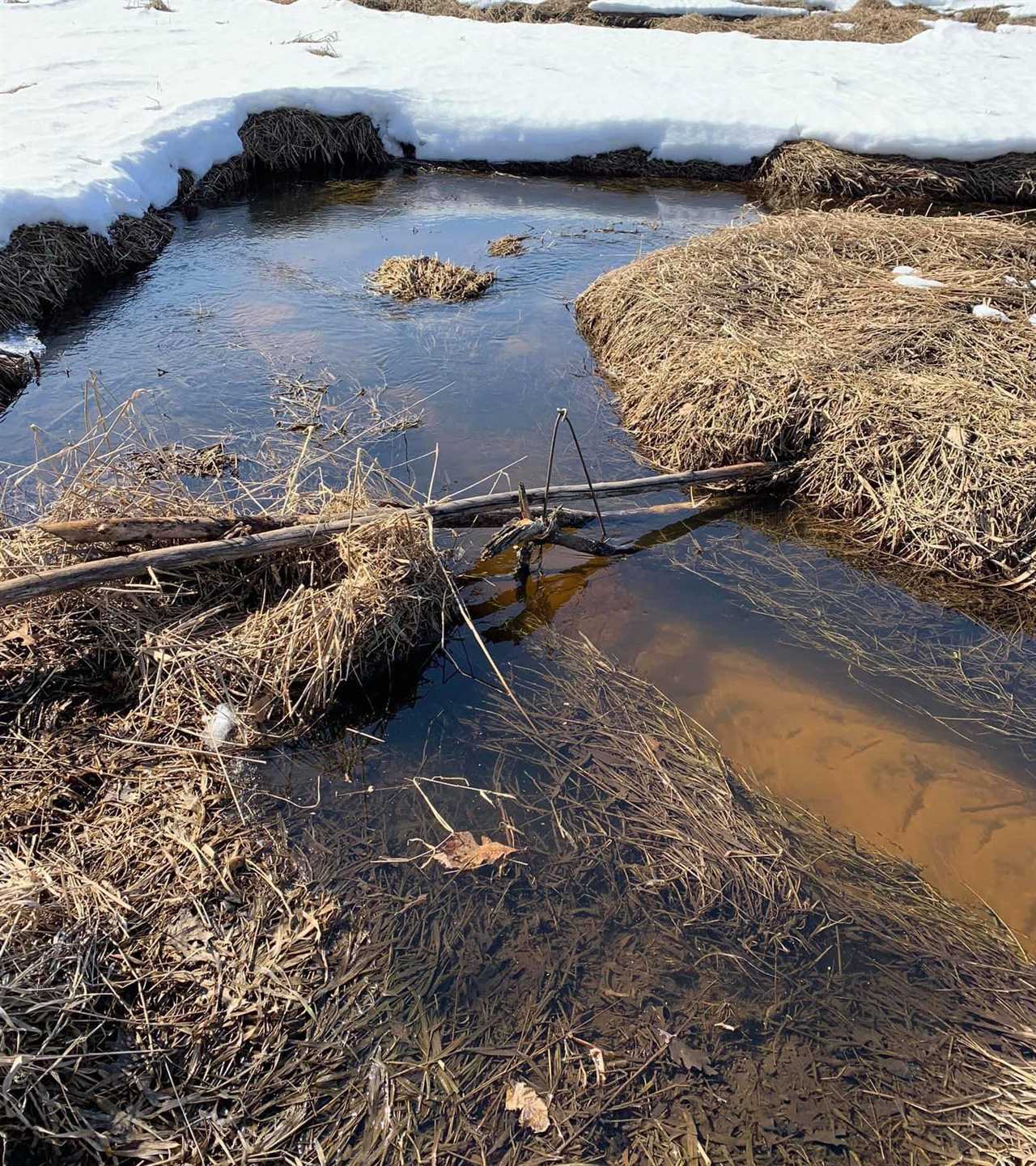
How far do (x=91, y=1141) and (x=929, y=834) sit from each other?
3.07m

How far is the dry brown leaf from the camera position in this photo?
2244 millimetres

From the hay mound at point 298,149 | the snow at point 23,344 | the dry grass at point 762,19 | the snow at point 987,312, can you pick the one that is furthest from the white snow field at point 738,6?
the snow at point 23,344

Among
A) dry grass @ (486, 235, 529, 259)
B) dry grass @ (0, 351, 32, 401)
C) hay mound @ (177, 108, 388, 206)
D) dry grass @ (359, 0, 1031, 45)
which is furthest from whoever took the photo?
dry grass @ (359, 0, 1031, 45)

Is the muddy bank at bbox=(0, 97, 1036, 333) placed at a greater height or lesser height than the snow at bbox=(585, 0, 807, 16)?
lesser

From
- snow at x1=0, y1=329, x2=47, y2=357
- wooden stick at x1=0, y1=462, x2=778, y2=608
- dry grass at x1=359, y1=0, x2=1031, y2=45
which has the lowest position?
wooden stick at x1=0, y1=462, x2=778, y2=608

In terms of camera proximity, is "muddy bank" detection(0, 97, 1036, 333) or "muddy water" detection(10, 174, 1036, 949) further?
"muddy bank" detection(0, 97, 1036, 333)

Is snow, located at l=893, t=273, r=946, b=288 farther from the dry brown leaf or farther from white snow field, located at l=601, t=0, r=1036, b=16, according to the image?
white snow field, located at l=601, t=0, r=1036, b=16

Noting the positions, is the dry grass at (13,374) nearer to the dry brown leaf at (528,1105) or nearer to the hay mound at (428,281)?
the hay mound at (428,281)

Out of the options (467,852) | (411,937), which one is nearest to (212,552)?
(467,852)

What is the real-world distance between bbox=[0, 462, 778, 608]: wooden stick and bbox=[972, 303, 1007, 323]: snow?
3.82m

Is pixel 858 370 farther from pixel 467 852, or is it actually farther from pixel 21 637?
pixel 21 637

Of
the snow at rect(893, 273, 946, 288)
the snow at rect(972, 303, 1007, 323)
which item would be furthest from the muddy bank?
the snow at rect(972, 303, 1007, 323)

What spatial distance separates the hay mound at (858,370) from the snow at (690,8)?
13.5 metres

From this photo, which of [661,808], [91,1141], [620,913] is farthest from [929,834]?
[91,1141]
